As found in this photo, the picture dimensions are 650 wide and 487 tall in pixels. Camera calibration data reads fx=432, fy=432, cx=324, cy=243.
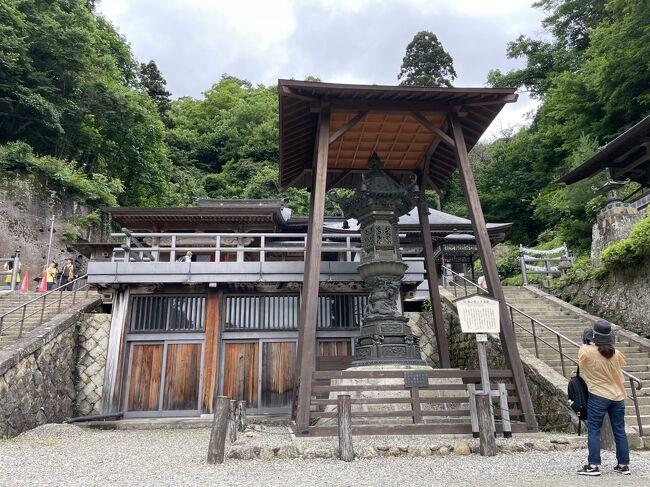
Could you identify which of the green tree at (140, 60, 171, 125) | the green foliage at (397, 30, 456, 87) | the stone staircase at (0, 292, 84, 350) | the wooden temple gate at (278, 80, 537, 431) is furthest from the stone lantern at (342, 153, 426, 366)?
the green tree at (140, 60, 171, 125)

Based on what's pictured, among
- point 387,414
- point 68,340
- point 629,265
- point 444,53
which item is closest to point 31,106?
point 68,340

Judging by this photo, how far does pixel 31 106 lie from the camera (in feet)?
80.4

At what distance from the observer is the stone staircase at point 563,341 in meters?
7.49

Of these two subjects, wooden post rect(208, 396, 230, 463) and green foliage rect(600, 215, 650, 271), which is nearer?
wooden post rect(208, 396, 230, 463)

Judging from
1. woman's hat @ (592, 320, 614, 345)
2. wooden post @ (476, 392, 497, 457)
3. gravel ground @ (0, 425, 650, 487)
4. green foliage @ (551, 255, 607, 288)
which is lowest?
gravel ground @ (0, 425, 650, 487)

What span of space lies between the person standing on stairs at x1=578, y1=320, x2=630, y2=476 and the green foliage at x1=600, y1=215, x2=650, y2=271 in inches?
266

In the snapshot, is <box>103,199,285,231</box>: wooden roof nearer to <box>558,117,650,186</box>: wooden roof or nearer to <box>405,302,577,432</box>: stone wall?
<box>405,302,577,432</box>: stone wall

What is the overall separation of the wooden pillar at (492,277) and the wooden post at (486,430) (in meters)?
1.45

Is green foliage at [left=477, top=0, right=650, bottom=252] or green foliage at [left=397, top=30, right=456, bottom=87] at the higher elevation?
green foliage at [left=397, top=30, right=456, bottom=87]

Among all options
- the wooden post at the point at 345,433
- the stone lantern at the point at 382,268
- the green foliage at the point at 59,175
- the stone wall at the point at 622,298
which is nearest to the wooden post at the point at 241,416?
the stone lantern at the point at 382,268

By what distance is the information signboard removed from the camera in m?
6.32

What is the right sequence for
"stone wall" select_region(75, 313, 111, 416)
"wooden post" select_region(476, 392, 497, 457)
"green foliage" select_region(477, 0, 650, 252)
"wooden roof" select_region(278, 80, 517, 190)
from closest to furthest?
1. "wooden post" select_region(476, 392, 497, 457)
2. "wooden roof" select_region(278, 80, 517, 190)
3. "stone wall" select_region(75, 313, 111, 416)
4. "green foliage" select_region(477, 0, 650, 252)

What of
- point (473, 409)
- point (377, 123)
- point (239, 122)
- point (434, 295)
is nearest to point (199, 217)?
point (377, 123)

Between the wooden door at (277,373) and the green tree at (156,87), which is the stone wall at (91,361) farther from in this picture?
the green tree at (156,87)
